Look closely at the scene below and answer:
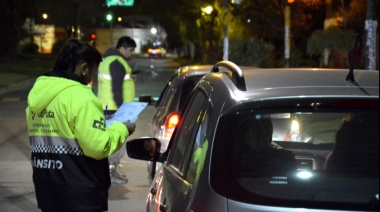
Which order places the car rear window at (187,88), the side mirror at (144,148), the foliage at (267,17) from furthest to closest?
the foliage at (267,17) → the car rear window at (187,88) → the side mirror at (144,148)

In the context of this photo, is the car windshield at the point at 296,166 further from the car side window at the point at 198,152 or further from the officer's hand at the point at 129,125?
the officer's hand at the point at 129,125

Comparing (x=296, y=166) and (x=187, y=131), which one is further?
(x=187, y=131)

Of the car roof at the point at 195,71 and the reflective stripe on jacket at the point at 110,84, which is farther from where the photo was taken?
the reflective stripe on jacket at the point at 110,84

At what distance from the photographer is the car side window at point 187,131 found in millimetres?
4312

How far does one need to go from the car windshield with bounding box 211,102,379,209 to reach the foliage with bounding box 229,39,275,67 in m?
36.7

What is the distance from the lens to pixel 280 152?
3883 millimetres

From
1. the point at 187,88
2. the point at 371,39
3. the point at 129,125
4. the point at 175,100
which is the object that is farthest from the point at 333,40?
the point at 129,125

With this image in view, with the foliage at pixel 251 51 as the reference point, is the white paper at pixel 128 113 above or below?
above

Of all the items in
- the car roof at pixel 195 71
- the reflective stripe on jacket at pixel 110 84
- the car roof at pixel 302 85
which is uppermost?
the car roof at pixel 302 85

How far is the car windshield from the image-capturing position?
338 centimetres

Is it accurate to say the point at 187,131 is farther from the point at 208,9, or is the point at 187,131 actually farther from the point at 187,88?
the point at 208,9

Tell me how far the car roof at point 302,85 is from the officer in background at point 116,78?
20.0 ft

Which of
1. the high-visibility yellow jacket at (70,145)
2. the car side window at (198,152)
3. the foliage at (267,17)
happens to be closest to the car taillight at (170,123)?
the high-visibility yellow jacket at (70,145)

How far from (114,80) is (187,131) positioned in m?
5.81
